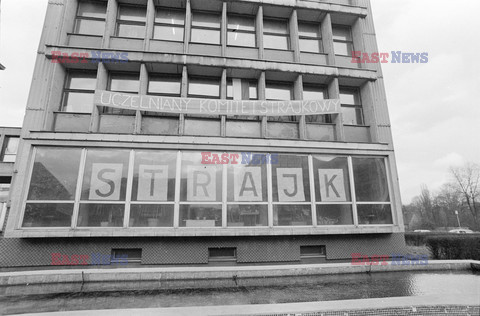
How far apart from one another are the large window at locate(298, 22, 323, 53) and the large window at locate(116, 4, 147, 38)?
25.5ft

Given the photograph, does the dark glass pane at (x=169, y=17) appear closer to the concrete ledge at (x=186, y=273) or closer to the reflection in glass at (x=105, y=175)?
the reflection in glass at (x=105, y=175)

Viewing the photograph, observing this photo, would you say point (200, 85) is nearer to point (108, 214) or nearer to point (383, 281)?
point (108, 214)

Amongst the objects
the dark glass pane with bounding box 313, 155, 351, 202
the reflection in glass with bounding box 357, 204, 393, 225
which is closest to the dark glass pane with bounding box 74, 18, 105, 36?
the dark glass pane with bounding box 313, 155, 351, 202

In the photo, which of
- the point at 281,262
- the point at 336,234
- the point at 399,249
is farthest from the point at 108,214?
the point at 399,249

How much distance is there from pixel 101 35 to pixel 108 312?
11410mm

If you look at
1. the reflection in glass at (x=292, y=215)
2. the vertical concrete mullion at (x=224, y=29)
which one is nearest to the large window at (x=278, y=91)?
the vertical concrete mullion at (x=224, y=29)

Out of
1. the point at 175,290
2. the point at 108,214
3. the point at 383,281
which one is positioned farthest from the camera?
the point at 108,214

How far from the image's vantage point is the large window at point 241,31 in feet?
41.5

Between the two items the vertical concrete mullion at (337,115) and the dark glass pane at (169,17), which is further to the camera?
the dark glass pane at (169,17)

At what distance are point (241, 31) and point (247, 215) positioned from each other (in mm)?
9053

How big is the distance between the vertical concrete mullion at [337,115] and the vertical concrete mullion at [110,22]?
1012cm

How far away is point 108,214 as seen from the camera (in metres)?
9.09

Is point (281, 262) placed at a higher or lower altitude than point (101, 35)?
lower

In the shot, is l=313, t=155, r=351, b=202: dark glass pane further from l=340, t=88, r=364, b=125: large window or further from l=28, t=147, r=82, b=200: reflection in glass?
l=28, t=147, r=82, b=200: reflection in glass
